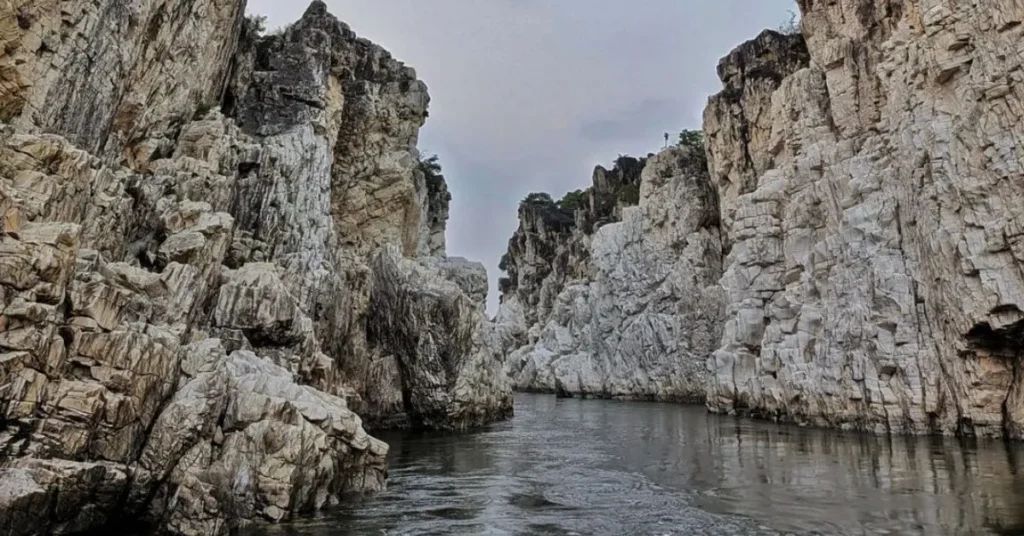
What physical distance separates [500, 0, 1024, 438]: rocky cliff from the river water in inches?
123

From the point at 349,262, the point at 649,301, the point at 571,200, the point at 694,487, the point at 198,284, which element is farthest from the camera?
the point at 571,200

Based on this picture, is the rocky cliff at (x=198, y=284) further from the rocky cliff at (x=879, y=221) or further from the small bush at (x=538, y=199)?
the small bush at (x=538, y=199)

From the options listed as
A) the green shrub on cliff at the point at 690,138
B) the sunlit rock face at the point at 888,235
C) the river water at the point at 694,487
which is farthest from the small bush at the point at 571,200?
the river water at the point at 694,487

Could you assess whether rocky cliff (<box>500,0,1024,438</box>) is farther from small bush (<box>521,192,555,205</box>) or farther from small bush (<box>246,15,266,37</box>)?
small bush (<box>521,192,555,205</box>)

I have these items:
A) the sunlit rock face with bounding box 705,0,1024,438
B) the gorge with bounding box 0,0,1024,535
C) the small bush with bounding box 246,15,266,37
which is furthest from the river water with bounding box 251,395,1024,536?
the small bush with bounding box 246,15,266,37

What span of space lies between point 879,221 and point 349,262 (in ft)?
83.3

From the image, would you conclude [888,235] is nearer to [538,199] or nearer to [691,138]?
[691,138]

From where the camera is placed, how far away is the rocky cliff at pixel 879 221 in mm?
26656

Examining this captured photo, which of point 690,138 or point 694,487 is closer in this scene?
point 694,487

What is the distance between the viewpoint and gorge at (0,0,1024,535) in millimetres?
13484

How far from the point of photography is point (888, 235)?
32469mm

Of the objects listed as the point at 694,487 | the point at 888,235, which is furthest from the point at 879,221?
the point at 694,487

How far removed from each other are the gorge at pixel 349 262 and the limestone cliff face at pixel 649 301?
645 centimetres

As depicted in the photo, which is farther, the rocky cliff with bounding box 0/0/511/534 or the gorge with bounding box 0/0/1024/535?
the gorge with bounding box 0/0/1024/535
